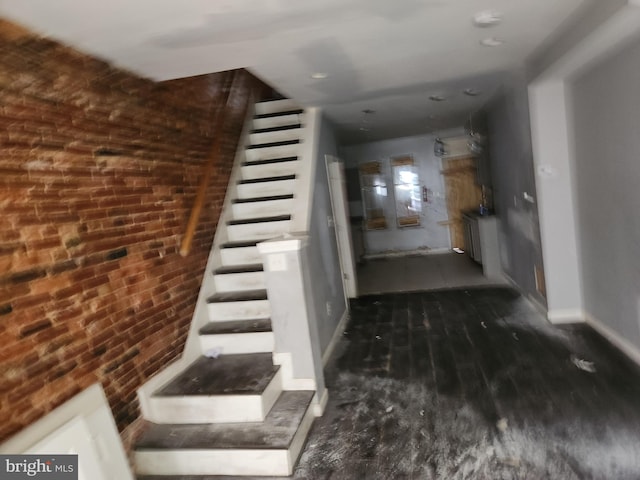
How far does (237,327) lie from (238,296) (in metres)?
0.33

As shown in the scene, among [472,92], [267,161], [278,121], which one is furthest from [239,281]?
[472,92]

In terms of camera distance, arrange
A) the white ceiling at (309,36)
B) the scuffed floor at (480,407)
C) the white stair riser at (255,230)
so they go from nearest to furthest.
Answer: the white ceiling at (309,36) < the scuffed floor at (480,407) < the white stair riser at (255,230)

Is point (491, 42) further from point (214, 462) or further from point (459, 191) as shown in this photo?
point (459, 191)

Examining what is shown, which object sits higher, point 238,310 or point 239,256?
point 239,256

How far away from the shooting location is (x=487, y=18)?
2.68 m

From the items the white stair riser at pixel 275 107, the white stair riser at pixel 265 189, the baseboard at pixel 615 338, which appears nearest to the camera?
the baseboard at pixel 615 338

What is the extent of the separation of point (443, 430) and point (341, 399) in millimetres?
822

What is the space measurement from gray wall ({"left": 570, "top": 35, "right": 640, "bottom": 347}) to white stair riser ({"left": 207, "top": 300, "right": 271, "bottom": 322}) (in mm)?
2731

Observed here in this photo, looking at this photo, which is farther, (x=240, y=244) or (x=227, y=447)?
(x=240, y=244)

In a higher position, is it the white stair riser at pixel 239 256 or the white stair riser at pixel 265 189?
the white stair riser at pixel 265 189

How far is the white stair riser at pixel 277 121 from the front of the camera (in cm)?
523

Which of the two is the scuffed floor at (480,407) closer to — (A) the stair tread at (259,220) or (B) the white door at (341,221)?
(A) the stair tread at (259,220)

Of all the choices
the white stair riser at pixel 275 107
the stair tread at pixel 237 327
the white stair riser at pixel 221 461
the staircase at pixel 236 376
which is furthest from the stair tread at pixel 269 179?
the white stair riser at pixel 221 461

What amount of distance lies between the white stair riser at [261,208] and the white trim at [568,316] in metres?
2.74
